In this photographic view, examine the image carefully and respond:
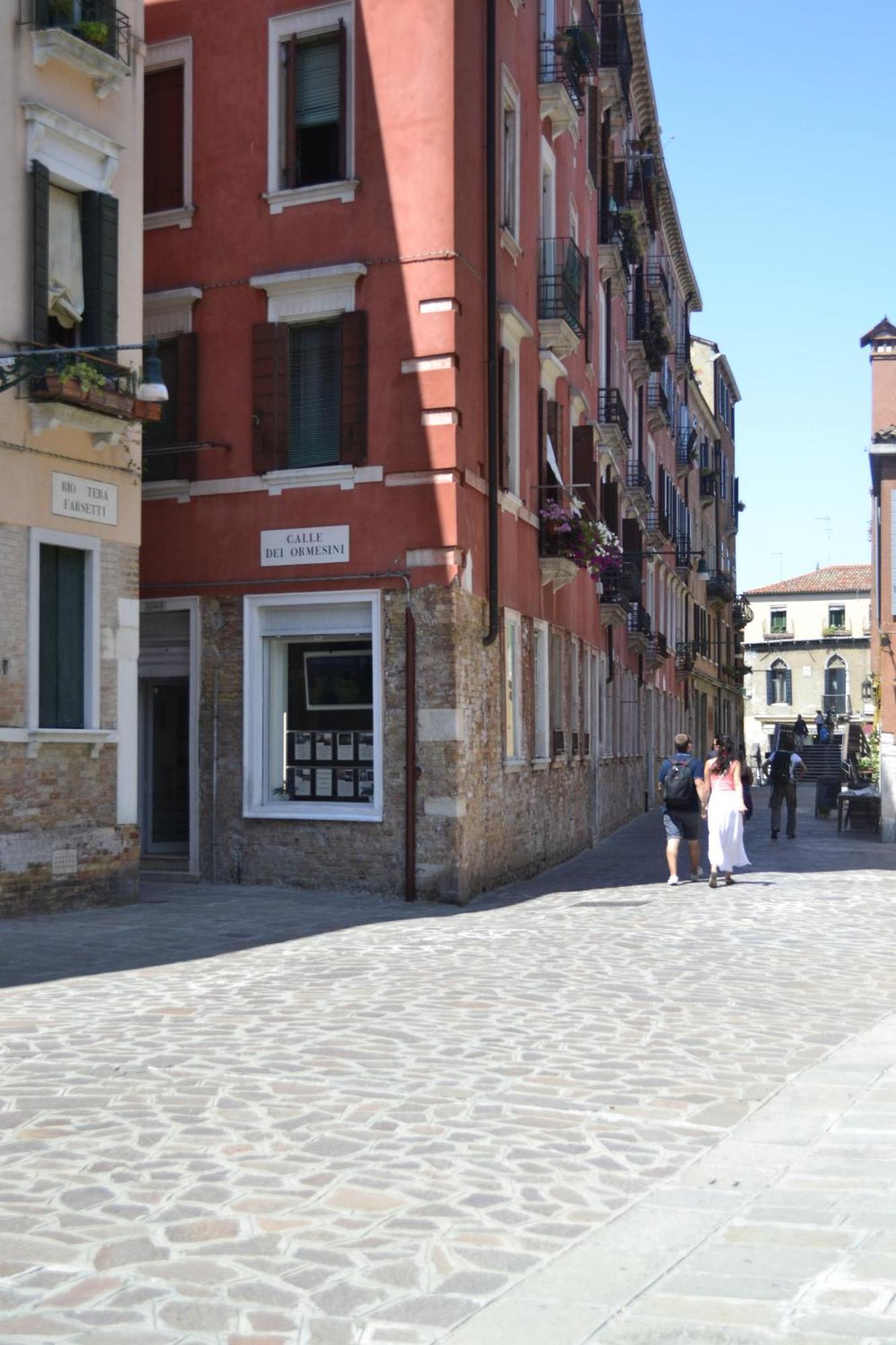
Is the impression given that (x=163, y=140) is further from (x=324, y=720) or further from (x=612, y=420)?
(x=612, y=420)

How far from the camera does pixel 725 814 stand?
1994 cm

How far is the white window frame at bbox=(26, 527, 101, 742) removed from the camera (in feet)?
51.4

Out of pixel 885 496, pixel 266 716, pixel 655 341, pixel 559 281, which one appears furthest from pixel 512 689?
pixel 655 341

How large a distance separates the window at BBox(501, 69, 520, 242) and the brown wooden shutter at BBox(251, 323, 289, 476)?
11.6ft

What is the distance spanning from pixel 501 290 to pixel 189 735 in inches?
260

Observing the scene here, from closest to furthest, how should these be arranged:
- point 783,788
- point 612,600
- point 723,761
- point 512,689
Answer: point 723,761, point 512,689, point 783,788, point 612,600

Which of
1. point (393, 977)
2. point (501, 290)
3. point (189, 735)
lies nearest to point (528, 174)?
point (501, 290)

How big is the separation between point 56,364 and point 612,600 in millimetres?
15608

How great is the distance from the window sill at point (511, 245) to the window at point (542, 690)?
191 inches

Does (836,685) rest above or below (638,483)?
below

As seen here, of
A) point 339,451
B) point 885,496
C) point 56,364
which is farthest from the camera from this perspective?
point 885,496

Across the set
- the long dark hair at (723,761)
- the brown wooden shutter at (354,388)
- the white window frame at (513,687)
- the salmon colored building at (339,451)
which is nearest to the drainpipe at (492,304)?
the salmon colored building at (339,451)

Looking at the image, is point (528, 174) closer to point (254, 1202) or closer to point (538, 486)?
point (538, 486)

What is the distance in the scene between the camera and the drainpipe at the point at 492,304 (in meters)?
19.3
